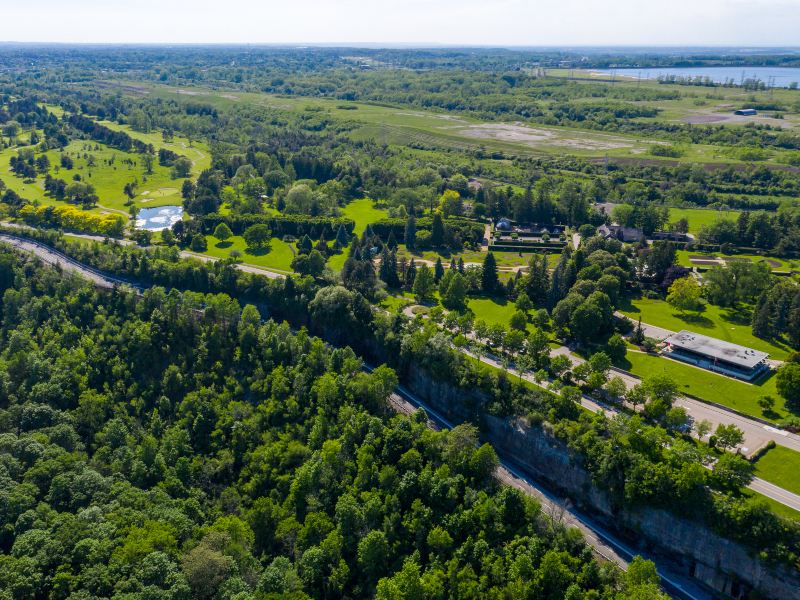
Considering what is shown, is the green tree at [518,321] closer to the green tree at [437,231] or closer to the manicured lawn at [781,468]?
the manicured lawn at [781,468]

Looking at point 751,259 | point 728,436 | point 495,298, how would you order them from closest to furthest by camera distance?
1. point 728,436
2. point 495,298
3. point 751,259

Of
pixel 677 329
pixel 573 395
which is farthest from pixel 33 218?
pixel 677 329

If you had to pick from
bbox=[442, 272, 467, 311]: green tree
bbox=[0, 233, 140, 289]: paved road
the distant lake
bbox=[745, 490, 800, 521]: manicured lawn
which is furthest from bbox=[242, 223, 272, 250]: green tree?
bbox=[745, 490, 800, 521]: manicured lawn

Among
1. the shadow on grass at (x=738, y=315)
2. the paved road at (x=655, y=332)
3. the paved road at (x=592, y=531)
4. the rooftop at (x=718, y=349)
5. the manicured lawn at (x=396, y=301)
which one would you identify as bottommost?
the paved road at (x=592, y=531)

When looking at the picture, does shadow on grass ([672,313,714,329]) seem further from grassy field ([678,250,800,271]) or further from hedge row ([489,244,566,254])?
hedge row ([489,244,566,254])

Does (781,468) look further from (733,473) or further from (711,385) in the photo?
(711,385)

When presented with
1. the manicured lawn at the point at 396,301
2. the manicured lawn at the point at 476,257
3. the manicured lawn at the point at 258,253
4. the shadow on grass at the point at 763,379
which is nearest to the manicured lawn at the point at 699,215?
the manicured lawn at the point at 476,257

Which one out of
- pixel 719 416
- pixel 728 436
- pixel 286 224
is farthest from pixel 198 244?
pixel 728 436

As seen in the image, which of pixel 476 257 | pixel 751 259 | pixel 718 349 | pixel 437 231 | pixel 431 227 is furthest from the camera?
pixel 431 227
